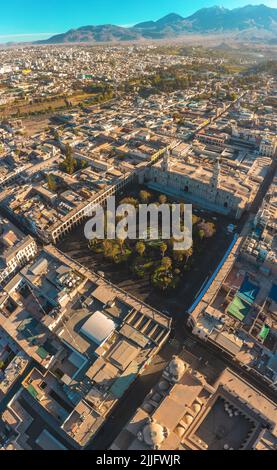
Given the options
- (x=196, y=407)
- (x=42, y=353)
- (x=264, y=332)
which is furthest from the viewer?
(x=264, y=332)

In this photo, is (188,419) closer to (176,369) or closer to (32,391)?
(176,369)

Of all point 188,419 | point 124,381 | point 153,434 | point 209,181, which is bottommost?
point 124,381

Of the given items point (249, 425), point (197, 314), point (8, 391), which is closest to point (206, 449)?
point (249, 425)

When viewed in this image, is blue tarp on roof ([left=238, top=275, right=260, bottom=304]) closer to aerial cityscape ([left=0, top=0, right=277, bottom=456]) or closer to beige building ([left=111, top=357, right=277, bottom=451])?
aerial cityscape ([left=0, top=0, right=277, bottom=456])

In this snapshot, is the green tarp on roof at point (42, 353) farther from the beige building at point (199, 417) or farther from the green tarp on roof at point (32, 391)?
the beige building at point (199, 417)

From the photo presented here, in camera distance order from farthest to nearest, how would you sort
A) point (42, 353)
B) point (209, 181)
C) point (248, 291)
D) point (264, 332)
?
point (209, 181)
point (248, 291)
point (264, 332)
point (42, 353)

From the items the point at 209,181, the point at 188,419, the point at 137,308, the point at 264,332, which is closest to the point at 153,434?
the point at 188,419

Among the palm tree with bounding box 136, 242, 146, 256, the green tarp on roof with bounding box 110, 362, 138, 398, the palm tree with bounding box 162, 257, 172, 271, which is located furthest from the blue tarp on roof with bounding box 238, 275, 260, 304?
the green tarp on roof with bounding box 110, 362, 138, 398
